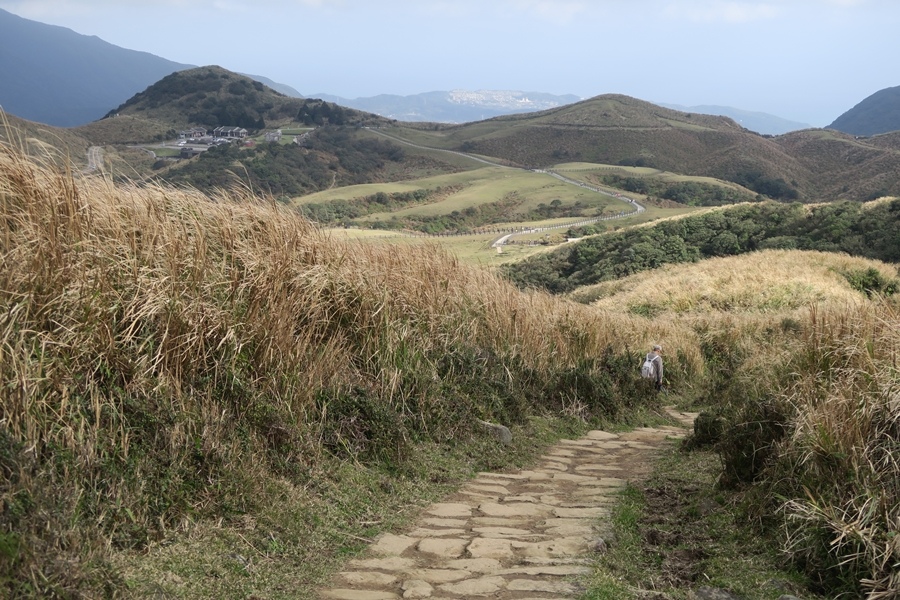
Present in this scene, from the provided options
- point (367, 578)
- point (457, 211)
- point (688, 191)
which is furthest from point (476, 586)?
point (688, 191)

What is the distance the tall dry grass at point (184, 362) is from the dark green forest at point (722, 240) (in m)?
21.8

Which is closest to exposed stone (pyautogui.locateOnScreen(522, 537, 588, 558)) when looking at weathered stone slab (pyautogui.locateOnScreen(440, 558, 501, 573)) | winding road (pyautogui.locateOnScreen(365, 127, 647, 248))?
weathered stone slab (pyautogui.locateOnScreen(440, 558, 501, 573))

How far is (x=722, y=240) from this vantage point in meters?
34.1

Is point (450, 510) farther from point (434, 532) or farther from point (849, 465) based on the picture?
point (849, 465)

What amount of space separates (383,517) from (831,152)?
110802 millimetres

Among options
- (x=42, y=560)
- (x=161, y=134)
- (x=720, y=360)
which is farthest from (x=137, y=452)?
(x=161, y=134)

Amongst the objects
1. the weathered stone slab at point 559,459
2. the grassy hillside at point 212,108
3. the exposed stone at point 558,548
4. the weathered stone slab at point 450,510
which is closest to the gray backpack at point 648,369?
the weathered stone slab at point 559,459

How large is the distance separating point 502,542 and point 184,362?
7.37 ft

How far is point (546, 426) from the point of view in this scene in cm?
819

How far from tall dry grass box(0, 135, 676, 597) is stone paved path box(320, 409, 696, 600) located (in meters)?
0.72

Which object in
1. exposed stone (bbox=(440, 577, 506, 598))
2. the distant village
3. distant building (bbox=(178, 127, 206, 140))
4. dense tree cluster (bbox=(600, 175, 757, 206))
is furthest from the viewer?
distant building (bbox=(178, 127, 206, 140))

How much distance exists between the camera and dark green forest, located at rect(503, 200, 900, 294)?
3011 cm

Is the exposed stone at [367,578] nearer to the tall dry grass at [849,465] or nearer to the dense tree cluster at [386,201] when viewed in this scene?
the tall dry grass at [849,465]

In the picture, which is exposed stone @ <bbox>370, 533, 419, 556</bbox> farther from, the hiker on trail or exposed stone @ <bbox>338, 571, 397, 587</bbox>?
the hiker on trail
